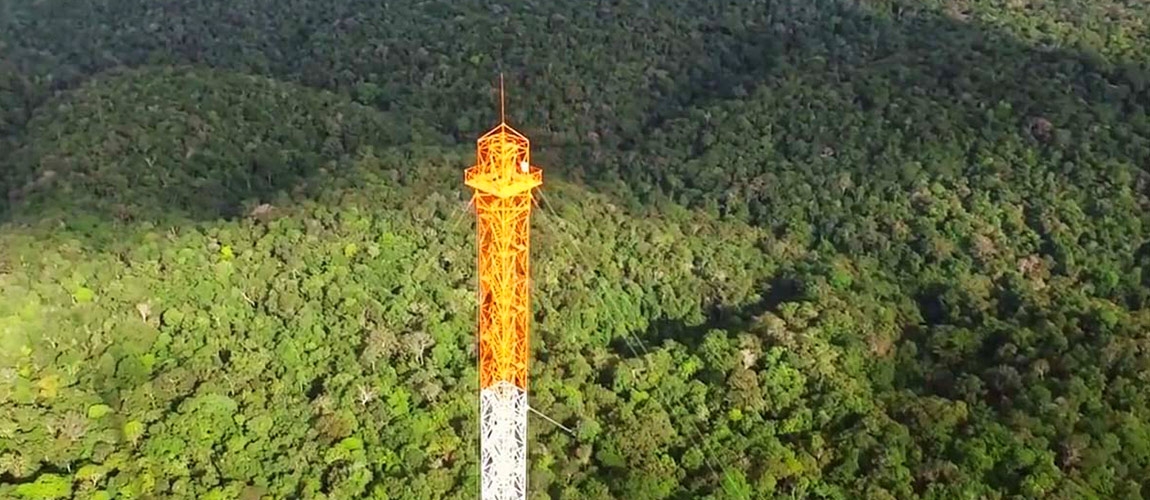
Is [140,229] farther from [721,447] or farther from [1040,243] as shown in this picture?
[1040,243]

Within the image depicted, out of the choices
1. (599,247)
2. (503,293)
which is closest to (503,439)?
(503,293)

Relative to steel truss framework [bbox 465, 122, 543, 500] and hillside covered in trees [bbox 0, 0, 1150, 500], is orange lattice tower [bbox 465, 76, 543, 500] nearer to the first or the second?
steel truss framework [bbox 465, 122, 543, 500]

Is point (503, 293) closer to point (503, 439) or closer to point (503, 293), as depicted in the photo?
point (503, 293)

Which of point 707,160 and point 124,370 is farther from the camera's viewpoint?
point 707,160

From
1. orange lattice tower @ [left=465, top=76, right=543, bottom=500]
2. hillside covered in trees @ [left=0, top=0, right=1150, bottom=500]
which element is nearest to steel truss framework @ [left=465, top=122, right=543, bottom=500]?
orange lattice tower @ [left=465, top=76, right=543, bottom=500]

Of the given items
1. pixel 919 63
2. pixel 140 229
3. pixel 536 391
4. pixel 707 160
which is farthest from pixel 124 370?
pixel 919 63

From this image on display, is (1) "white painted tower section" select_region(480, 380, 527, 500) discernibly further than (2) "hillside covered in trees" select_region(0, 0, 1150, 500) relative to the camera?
No
